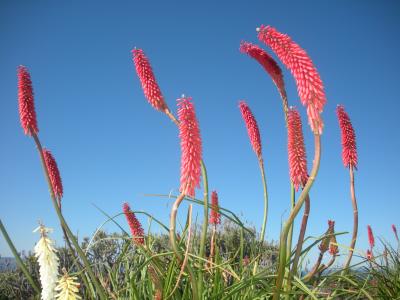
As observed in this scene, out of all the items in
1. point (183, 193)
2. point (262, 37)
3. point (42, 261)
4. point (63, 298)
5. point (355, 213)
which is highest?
point (262, 37)

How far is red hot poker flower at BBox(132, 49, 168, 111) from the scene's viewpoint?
350 cm

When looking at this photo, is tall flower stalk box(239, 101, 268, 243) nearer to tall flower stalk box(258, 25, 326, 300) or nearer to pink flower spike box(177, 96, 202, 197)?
tall flower stalk box(258, 25, 326, 300)

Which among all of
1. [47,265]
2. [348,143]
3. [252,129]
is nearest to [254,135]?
[252,129]

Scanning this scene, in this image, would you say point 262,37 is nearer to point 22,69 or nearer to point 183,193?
point 183,193

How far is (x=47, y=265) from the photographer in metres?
2.40

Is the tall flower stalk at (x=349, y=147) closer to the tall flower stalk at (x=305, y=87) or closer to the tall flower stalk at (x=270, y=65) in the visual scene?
the tall flower stalk at (x=270, y=65)

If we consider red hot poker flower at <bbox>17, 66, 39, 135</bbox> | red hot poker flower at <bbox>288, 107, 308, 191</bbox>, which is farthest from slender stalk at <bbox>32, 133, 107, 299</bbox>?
red hot poker flower at <bbox>288, 107, 308, 191</bbox>

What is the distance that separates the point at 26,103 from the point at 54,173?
0.80m

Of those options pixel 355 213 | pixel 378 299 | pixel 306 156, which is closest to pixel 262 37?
pixel 306 156

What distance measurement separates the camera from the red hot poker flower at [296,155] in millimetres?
3188

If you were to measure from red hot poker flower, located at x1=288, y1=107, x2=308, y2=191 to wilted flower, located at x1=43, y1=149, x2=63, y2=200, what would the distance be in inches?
79.1

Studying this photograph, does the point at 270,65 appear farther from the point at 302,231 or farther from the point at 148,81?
the point at 302,231

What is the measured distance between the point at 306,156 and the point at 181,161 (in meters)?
1.25

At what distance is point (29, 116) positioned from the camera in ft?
10.4
